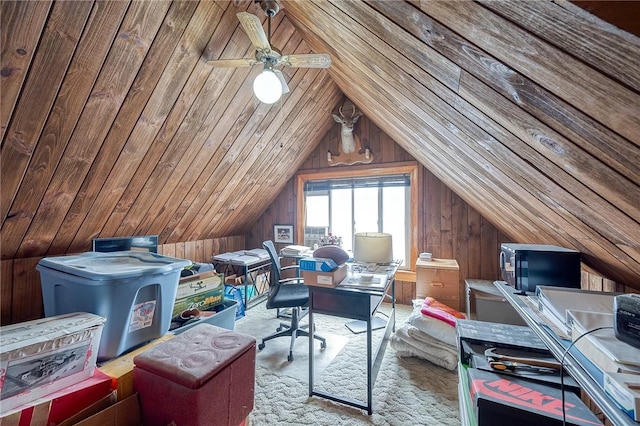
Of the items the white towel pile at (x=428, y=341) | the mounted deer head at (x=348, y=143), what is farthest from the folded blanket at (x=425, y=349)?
the mounted deer head at (x=348, y=143)

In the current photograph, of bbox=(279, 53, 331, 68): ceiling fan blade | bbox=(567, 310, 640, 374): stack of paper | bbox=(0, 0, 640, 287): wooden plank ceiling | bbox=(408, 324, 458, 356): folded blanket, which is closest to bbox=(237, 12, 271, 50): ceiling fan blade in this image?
bbox=(279, 53, 331, 68): ceiling fan blade

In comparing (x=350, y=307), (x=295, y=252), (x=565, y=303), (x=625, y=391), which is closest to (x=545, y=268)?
(x=565, y=303)

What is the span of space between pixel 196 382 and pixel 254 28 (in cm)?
184

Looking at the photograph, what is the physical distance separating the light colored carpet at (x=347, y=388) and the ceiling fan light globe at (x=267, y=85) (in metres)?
2.17

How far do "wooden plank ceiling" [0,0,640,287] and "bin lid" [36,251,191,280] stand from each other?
507 millimetres

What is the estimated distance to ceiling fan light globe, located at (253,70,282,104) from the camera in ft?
5.42

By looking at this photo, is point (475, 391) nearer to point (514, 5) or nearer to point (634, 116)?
point (634, 116)

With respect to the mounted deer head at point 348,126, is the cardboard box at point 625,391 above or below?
below

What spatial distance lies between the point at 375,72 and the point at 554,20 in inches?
48.7

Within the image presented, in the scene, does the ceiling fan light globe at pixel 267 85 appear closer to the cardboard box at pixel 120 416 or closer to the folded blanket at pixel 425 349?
the cardboard box at pixel 120 416

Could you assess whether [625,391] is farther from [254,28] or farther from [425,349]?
[254,28]

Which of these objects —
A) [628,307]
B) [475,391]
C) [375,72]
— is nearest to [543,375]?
[475,391]

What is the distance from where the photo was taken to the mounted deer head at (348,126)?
11.9ft

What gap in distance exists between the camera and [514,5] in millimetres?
471
